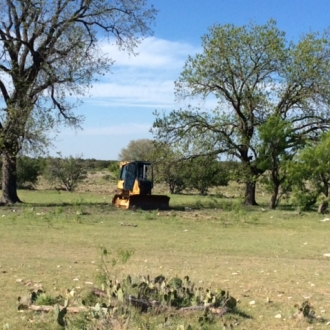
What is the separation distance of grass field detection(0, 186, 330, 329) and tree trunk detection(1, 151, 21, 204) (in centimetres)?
544

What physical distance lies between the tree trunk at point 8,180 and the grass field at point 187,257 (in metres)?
5.44

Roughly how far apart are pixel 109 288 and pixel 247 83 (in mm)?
25738

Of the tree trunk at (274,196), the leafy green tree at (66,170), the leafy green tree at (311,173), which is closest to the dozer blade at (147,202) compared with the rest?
the tree trunk at (274,196)

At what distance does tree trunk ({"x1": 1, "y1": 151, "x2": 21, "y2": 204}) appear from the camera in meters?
28.0

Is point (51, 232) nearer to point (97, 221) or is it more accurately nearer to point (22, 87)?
point (97, 221)

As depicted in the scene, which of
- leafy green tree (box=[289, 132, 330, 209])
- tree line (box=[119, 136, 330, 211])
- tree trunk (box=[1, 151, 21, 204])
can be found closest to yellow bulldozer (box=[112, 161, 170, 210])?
tree line (box=[119, 136, 330, 211])

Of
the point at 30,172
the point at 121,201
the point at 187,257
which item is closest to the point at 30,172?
the point at 30,172

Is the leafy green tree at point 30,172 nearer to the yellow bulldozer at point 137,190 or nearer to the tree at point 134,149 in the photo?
the yellow bulldozer at point 137,190

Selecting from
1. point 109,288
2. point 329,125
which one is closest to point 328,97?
point 329,125

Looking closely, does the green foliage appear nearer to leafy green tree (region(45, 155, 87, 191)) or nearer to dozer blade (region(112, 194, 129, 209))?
leafy green tree (region(45, 155, 87, 191))

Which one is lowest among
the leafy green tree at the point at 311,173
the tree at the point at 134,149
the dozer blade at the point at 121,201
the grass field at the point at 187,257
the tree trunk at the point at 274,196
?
the grass field at the point at 187,257

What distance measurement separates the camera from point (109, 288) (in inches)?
263

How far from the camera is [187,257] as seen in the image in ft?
37.8

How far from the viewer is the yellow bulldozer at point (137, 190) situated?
25.5 meters
